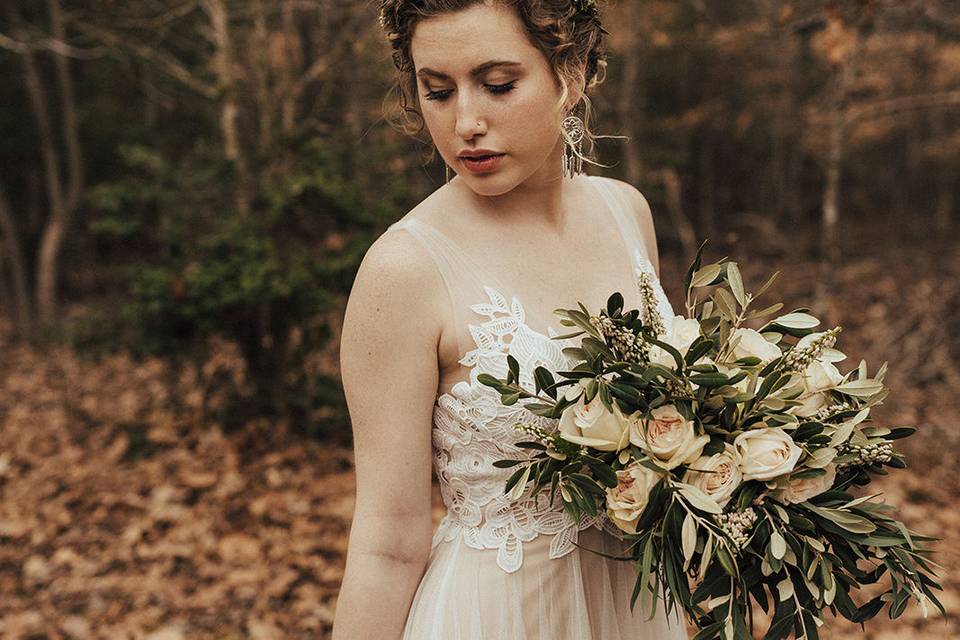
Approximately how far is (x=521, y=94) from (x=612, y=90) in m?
8.05

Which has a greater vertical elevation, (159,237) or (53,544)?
(159,237)

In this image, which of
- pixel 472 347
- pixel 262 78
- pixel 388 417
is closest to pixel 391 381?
pixel 388 417

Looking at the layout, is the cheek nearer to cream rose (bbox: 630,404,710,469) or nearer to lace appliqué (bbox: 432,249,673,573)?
lace appliqué (bbox: 432,249,673,573)

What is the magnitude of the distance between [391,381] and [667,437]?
49cm

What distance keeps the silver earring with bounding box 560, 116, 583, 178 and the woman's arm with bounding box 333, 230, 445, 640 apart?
43cm

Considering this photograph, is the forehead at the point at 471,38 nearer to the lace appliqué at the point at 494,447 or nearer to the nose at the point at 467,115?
the nose at the point at 467,115

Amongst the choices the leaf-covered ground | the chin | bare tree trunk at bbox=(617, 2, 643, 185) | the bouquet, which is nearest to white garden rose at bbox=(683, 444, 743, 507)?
the bouquet

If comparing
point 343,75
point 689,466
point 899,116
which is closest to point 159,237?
point 343,75

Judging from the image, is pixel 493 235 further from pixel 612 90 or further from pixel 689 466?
pixel 612 90

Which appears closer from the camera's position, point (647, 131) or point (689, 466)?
point (689, 466)

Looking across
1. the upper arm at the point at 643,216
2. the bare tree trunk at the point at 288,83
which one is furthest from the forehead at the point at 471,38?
the bare tree trunk at the point at 288,83

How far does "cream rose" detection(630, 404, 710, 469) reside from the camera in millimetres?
1351

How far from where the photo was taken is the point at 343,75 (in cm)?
745

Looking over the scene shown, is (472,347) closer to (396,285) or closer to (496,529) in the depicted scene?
(396,285)
